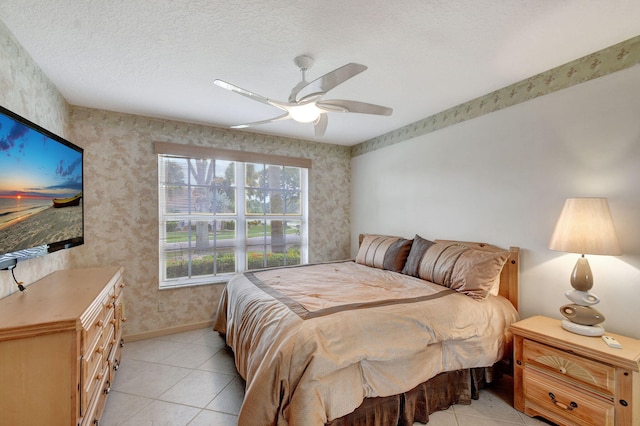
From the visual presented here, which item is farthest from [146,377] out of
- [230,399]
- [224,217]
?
[224,217]

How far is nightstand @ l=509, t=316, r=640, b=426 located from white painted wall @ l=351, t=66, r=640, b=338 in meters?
0.32

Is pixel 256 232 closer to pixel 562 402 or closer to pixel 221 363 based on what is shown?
pixel 221 363

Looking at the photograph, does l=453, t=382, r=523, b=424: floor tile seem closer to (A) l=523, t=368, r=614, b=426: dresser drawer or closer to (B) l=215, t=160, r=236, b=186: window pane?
(A) l=523, t=368, r=614, b=426: dresser drawer

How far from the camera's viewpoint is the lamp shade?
1708 mm

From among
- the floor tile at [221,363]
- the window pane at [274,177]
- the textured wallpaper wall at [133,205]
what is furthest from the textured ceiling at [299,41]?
the floor tile at [221,363]

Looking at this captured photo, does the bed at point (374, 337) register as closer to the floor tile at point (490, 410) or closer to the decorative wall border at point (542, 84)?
the floor tile at point (490, 410)

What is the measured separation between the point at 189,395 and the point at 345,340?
1454 millimetres

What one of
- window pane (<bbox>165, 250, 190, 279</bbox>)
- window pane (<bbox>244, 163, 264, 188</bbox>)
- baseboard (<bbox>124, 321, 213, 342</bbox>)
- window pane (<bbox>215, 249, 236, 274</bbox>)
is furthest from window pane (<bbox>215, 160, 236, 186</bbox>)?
baseboard (<bbox>124, 321, 213, 342</bbox>)

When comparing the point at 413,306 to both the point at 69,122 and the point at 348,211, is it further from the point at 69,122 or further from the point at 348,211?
the point at 69,122

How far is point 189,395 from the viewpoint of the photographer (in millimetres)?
2135

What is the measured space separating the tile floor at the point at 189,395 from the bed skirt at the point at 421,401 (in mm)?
72

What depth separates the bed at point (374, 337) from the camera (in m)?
1.45

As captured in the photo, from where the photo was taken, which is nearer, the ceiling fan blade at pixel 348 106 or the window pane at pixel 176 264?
the ceiling fan blade at pixel 348 106

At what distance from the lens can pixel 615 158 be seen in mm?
1863
